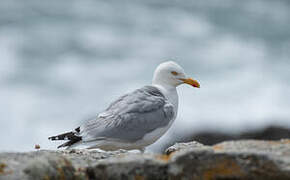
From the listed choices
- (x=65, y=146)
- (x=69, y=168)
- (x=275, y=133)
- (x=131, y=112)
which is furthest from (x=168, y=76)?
(x=275, y=133)

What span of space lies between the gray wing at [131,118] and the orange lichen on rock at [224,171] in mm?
4696

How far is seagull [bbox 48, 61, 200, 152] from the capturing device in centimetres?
968

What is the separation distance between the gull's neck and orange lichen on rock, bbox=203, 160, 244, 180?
5798mm

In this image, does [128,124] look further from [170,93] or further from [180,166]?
[180,166]

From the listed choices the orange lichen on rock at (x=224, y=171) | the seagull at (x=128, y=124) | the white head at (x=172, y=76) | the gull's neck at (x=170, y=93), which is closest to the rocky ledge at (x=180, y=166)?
the orange lichen on rock at (x=224, y=171)

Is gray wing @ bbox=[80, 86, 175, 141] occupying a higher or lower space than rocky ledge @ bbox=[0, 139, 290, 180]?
higher

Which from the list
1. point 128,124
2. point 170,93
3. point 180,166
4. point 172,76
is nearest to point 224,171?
point 180,166

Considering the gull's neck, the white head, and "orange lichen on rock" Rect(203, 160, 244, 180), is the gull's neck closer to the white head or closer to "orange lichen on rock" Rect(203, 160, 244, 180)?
the white head

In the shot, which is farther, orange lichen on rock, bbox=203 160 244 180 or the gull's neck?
the gull's neck

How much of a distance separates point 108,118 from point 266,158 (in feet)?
17.3

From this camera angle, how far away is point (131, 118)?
9906mm

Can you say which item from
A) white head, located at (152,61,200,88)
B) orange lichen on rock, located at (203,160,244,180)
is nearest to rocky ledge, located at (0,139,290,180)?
orange lichen on rock, located at (203,160,244,180)

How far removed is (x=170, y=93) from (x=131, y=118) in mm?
1564

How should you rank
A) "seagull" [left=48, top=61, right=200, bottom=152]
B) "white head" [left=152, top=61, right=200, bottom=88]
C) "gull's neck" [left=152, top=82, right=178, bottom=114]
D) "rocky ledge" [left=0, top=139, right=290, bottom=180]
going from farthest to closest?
"white head" [left=152, top=61, right=200, bottom=88]
"gull's neck" [left=152, top=82, right=178, bottom=114]
"seagull" [left=48, top=61, right=200, bottom=152]
"rocky ledge" [left=0, top=139, right=290, bottom=180]
